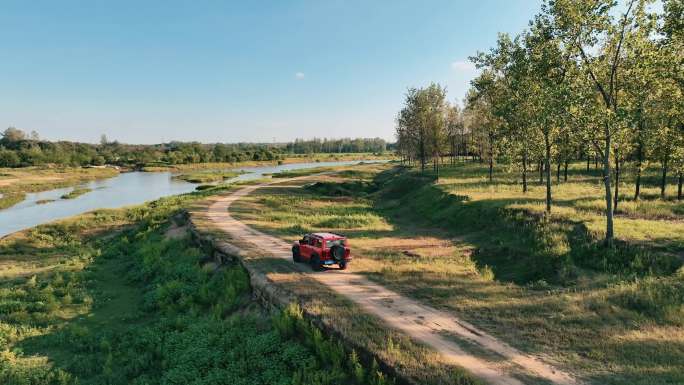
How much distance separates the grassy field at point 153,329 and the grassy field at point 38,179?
5350 cm

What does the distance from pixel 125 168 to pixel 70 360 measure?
15912 centimetres

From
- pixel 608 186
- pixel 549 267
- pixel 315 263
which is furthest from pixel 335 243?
pixel 608 186

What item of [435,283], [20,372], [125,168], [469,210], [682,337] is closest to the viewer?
[682,337]

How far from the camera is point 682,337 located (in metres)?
12.4

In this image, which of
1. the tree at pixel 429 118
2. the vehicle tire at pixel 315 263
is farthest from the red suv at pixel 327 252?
the tree at pixel 429 118

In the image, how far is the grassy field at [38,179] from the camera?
3095 inches

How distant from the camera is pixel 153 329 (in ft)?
63.8

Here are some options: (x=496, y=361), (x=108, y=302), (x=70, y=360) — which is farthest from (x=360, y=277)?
(x=108, y=302)

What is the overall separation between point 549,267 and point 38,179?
414 ft

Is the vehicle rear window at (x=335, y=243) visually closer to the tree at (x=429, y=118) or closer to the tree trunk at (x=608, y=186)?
the tree trunk at (x=608, y=186)

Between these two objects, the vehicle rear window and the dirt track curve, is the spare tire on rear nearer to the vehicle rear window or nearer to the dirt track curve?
the vehicle rear window

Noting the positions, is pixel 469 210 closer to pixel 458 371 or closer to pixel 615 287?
pixel 615 287

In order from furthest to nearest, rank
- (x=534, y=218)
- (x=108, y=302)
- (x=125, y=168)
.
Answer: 1. (x=125, y=168)
2. (x=534, y=218)
3. (x=108, y=302)

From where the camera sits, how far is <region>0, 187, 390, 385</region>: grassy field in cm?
1391
